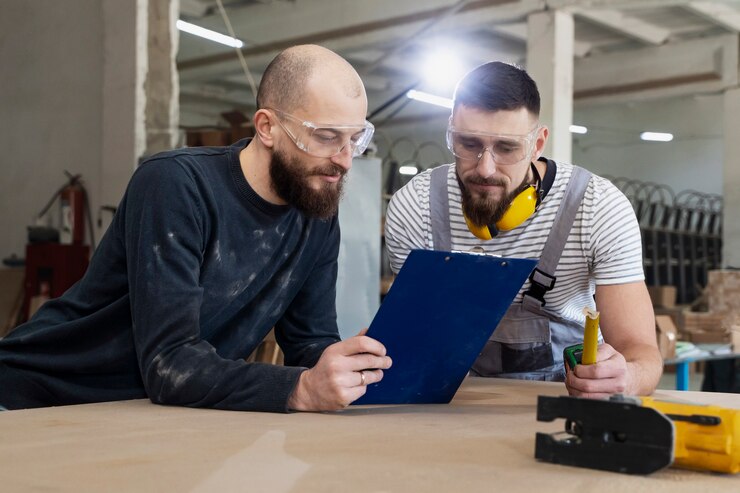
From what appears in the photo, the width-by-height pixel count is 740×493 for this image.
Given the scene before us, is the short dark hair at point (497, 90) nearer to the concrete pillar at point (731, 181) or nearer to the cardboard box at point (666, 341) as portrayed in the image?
the cardboard box at point (666, 341)

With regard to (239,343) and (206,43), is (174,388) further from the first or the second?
(206,43)

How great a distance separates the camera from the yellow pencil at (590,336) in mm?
1489

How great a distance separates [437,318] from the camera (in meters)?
1.64

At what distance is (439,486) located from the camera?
1.02m

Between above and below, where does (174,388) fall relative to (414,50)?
below

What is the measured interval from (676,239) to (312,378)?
39.9 feet

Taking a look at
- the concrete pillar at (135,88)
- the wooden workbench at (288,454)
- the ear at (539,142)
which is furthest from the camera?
the concrete pillar at (135,88)

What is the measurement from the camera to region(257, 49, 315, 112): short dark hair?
197 cm

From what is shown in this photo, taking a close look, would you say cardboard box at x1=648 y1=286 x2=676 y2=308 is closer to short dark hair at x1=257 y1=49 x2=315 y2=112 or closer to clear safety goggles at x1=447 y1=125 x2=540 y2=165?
clear safety goggles at x1=447 y1=125 x2=540 y2=165

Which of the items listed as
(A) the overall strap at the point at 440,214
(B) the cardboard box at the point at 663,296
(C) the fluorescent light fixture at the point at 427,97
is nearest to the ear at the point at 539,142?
(A) the overall strap at the point at 440,214

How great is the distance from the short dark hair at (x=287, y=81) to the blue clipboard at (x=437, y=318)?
61 cm

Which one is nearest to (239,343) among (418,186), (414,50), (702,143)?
(418,186)

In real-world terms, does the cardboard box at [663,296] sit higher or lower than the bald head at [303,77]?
lower

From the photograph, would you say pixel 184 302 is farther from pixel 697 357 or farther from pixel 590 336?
pixel 697 357
